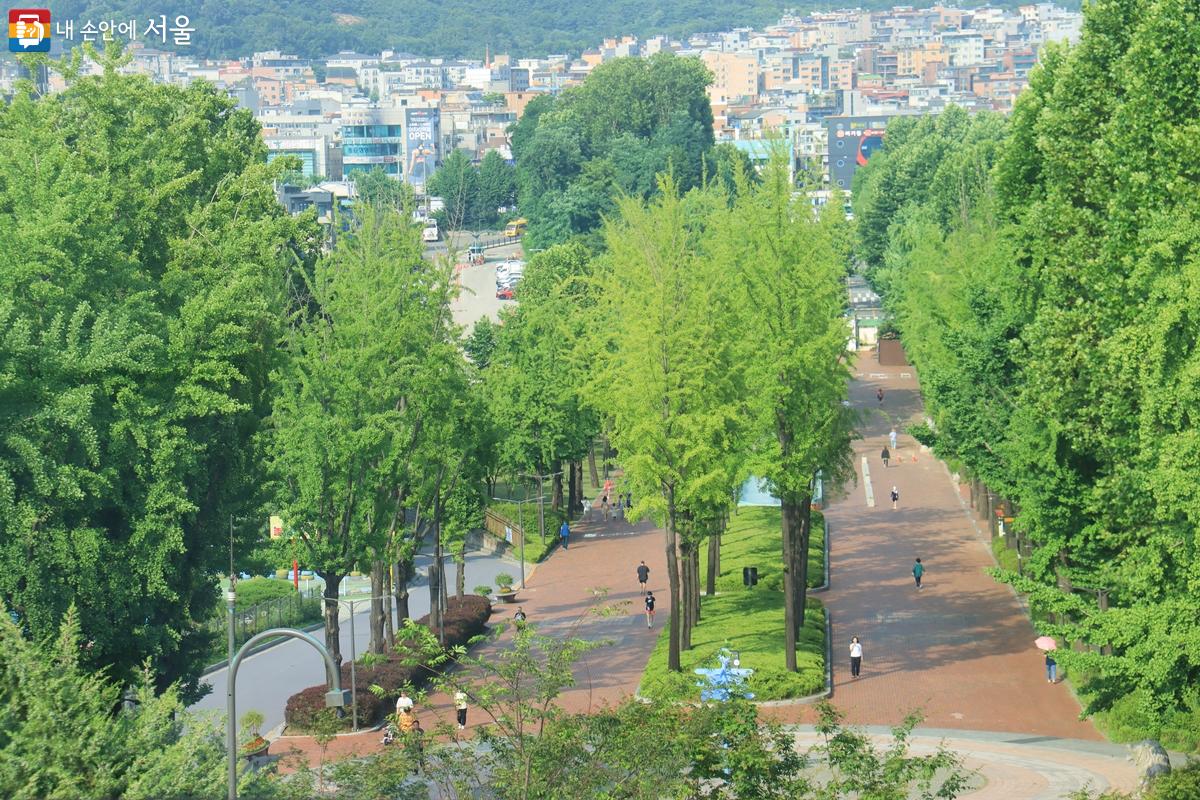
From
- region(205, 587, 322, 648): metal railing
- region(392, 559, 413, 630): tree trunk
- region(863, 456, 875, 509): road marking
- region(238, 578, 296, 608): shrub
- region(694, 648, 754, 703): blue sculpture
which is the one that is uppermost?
region(694, 648, 754, 703): blue sculpture

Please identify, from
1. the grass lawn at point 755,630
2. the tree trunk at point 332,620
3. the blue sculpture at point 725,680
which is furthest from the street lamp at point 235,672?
the tree trunk at point 332,620

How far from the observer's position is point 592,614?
192ft

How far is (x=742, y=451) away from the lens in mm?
49125

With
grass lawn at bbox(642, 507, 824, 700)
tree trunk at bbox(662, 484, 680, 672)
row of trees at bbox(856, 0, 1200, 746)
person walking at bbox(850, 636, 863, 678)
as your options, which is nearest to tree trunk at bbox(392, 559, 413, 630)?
grass lawn at bbox(642, 507, 824, 700)

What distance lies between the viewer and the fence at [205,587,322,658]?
55781mm

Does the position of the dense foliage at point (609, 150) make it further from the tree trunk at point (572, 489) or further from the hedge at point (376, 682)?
the hedge at point (376, 682)

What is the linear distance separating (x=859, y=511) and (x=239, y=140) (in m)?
29.2

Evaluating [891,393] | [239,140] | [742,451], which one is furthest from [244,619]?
[891,393]

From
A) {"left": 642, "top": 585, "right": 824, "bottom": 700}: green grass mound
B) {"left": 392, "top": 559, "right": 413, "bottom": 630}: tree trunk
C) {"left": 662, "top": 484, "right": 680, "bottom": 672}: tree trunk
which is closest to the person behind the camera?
{"left": 642, "top": 585, "right": 824, "bottom": 700}: green grass mound

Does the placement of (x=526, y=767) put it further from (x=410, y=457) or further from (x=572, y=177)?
(x=572, y=177)

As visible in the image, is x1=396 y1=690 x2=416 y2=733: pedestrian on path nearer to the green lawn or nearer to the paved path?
the paved path

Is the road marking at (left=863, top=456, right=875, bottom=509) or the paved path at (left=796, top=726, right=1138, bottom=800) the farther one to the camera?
the road marking at (left=863, top=456, right=875, bottom=509)

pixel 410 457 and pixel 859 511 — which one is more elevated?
pixel 410 457

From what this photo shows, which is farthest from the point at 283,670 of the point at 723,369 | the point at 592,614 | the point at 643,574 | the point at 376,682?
the point at 723,369
